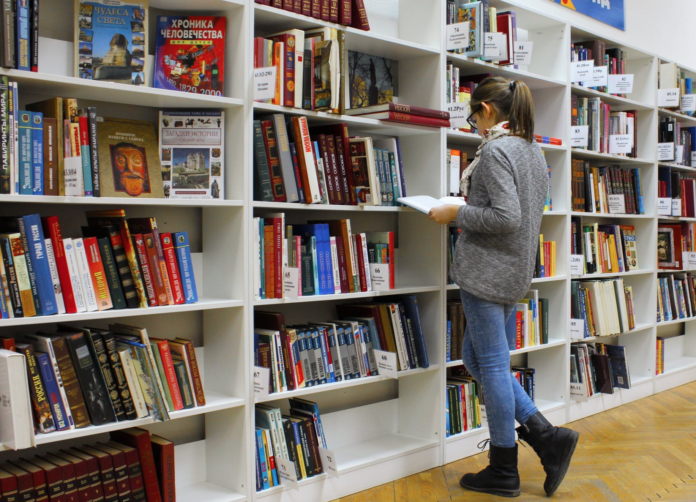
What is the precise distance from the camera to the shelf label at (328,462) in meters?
2.37

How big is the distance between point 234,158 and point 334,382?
0.90 meters

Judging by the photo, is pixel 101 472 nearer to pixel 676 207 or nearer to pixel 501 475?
pixel 501 475

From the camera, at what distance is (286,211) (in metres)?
2.69

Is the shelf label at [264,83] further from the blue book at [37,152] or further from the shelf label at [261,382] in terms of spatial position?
the shelf label at [261,382]

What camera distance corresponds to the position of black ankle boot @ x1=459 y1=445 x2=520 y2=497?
2.47m

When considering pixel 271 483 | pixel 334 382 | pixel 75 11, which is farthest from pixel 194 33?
pixel 271 483

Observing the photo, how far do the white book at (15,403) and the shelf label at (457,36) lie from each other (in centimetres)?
208

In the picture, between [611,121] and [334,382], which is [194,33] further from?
[611,121]

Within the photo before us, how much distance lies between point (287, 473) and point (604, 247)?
2.50 meters

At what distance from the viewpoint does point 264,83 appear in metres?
2.16

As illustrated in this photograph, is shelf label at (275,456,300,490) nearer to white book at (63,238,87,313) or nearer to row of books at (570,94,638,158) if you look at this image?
white book at (63,238,87,313)

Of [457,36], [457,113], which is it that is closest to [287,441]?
[457,113]

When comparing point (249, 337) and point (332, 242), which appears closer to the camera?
point (249, 337)

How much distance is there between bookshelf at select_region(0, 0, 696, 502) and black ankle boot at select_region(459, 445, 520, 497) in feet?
1.17
